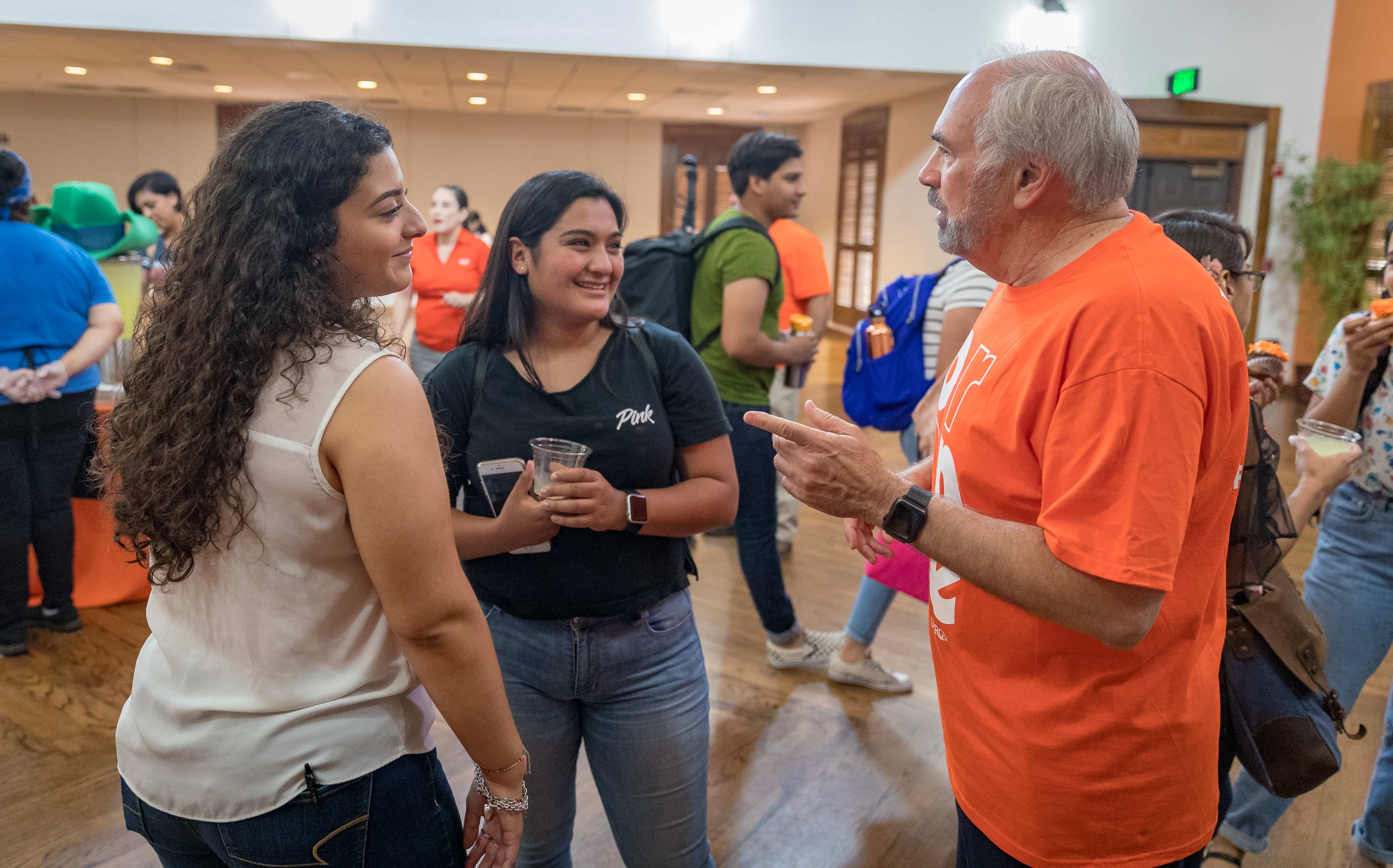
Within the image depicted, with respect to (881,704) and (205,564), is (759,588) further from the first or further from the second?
(205,564)

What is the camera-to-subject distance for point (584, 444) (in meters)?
1.63

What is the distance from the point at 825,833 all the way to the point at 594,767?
3.39 feet

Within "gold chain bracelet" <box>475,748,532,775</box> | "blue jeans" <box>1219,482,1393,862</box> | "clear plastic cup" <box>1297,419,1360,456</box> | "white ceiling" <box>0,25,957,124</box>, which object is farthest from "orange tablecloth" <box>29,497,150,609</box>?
"white ceiling" <box>0,25,957,124</box>

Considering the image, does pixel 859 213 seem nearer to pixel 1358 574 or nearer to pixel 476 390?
pixel 1358 574

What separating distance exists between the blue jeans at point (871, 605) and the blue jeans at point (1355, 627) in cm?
113

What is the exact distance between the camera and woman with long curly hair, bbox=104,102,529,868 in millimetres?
1011

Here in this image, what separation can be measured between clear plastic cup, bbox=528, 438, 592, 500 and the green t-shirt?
5.73ft

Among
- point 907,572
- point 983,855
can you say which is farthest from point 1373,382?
point 983,855

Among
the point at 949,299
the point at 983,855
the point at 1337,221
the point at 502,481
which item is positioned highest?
the point at 1337,221

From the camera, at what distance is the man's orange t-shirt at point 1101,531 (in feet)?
3.37

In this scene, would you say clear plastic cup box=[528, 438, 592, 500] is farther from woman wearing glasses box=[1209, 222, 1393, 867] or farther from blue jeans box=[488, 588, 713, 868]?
woman wearing glasses box=[1209, 222, 1393, 867]

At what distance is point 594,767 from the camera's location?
1.70 meters

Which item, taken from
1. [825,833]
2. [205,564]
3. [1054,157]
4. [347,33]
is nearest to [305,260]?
[205,564]

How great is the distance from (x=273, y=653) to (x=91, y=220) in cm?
391
